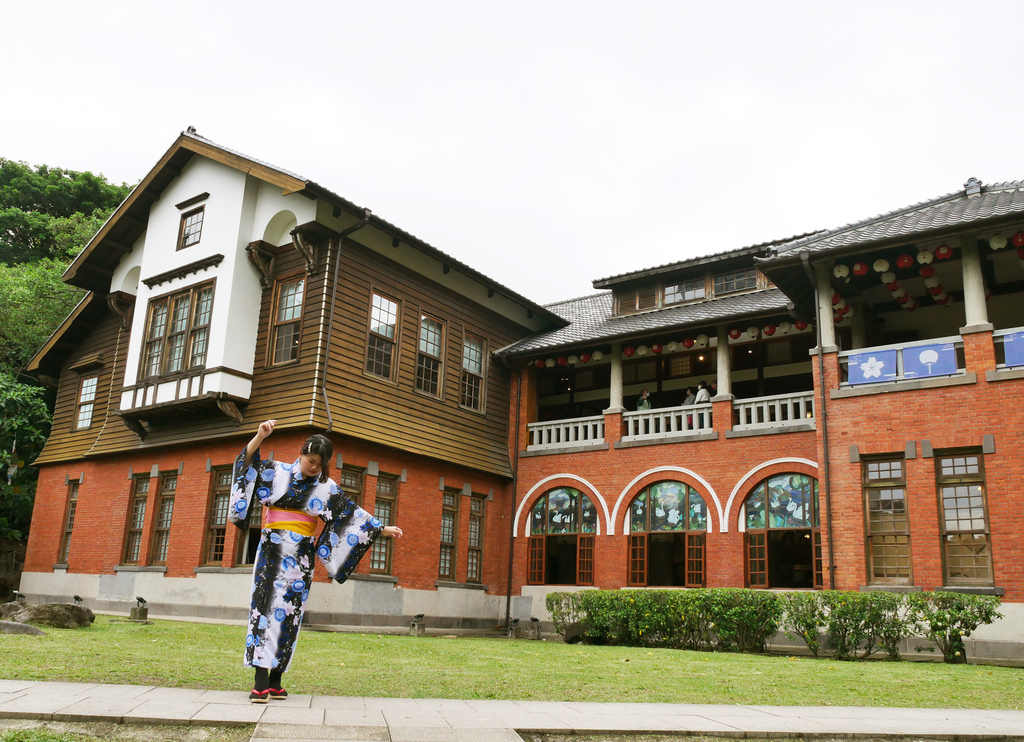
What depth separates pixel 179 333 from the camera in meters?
19.3

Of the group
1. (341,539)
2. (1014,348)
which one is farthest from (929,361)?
(341,539)

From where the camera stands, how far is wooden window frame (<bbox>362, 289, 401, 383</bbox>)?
18.5m

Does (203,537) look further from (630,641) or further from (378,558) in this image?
(630,641)

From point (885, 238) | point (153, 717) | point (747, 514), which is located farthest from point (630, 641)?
point (153, 717)

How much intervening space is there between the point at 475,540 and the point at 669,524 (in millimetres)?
4931

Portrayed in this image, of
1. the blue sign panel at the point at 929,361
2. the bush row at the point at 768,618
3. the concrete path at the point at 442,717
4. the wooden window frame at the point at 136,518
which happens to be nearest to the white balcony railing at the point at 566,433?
the bush row at the point at 768,618

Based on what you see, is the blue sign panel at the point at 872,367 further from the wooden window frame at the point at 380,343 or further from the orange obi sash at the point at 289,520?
the orange obi sash at the point at 289,520

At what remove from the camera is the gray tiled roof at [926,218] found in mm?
14438

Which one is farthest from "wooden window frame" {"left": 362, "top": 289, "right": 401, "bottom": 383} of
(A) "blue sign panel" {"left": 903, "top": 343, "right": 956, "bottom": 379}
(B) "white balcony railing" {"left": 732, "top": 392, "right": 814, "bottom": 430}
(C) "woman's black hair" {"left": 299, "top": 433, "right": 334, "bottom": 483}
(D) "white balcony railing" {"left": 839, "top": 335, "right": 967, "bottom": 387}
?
(C) "woman's black hair" {"left": 299, "top": 433, "right": 334, "bottom": 483}

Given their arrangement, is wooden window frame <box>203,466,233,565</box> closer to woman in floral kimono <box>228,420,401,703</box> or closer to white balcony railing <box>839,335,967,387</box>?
woman in floral kimono <box>228,420,401,703</box>

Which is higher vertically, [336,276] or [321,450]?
[336,276]

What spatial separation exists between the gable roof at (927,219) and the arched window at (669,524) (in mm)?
5708

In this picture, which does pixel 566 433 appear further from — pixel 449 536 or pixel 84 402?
pixel 84 402

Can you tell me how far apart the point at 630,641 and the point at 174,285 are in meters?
13.2
